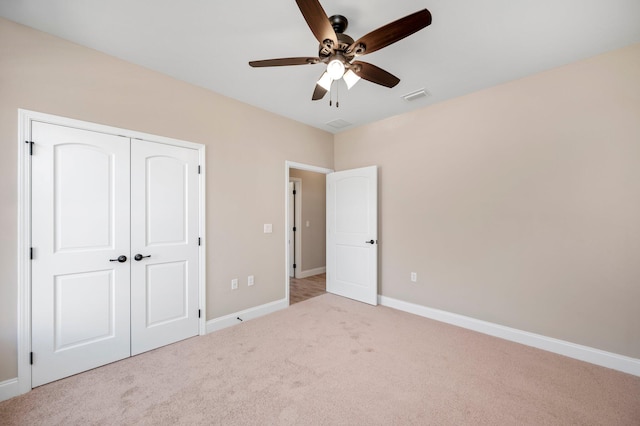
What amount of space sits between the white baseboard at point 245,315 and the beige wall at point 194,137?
65 mm

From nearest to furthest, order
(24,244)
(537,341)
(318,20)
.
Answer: (318,20), (24,244), (537,341)

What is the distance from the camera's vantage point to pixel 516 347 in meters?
2.63

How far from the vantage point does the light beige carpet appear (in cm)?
171

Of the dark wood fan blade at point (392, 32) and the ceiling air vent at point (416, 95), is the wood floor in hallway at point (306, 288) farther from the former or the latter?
the dark wood fan blade at point (392, 32)

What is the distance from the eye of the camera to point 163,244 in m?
2.66

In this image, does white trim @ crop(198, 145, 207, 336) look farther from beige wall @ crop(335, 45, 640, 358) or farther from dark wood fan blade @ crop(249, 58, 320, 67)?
beige wall @ crop(335, 45, 640, 358)

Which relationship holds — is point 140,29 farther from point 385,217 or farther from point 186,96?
point 385,217

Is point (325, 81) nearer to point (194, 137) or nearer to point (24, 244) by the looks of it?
point (194, 137)

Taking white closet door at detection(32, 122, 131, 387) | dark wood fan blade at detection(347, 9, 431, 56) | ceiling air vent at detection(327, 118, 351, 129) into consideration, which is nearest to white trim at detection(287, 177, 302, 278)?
ceiling air vent at detection(327, 118, 351, 129)

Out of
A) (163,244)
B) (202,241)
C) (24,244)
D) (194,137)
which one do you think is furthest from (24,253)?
(194,137)

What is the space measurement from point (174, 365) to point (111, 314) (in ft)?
2.48

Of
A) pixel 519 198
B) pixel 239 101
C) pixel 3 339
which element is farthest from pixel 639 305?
pixel 3 339

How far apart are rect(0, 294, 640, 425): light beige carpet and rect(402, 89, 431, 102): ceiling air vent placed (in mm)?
2839

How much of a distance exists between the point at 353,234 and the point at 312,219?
171cm
